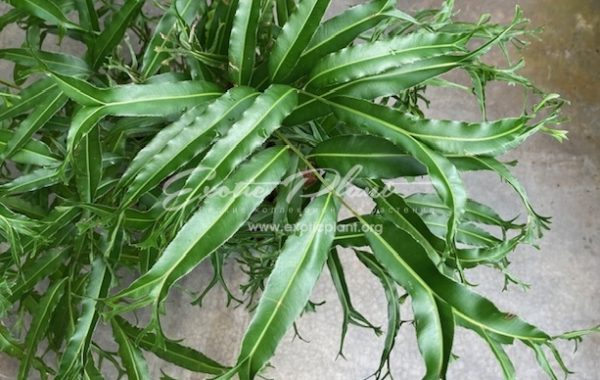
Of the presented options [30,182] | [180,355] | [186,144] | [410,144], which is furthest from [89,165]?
[410,144]

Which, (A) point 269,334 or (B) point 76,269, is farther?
(B) point 76,269

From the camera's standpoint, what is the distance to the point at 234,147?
0.65 m

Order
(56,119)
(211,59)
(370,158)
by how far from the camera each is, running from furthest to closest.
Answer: (56,119), (211,59), (370,158)

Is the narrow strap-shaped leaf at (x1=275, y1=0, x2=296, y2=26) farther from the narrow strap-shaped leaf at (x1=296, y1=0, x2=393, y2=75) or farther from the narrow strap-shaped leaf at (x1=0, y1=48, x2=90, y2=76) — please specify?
the narrow strap-shaped leaf at (x1=0, y1=48, x2=90, y2=76)

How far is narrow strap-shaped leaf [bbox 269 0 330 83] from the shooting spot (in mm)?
727

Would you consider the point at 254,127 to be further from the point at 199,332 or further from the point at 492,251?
the point at 199,332

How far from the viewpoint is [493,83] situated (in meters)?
1.57

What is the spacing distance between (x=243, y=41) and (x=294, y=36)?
2.7 inches

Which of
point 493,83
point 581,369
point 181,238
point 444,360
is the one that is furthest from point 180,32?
point 581,369

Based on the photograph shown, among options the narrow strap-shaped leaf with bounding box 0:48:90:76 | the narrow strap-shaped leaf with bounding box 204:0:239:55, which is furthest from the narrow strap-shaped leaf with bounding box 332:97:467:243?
the narrow strap-shaped leaf with bounding box 0:48:90:76

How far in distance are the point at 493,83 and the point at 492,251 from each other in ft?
3.17

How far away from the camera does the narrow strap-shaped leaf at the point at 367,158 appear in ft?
2.32

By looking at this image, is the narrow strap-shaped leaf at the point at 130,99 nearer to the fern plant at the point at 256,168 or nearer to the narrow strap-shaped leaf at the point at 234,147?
the fern plant at the point at 256,168

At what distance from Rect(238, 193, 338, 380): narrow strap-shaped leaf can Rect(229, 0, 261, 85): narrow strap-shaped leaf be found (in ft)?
0.70
